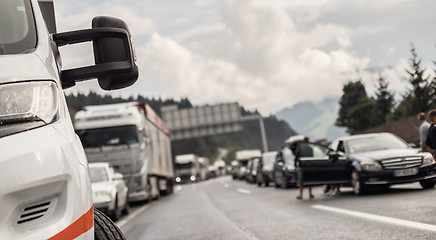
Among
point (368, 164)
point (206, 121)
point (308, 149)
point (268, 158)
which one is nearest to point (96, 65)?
point (368, 164)

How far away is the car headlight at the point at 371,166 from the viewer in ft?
43.8

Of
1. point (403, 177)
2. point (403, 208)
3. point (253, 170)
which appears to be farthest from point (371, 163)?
point (253, 170)

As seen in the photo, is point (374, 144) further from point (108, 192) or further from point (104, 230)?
point (104, 230)

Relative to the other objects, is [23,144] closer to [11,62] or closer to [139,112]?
[11,62]

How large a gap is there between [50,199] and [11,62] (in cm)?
69

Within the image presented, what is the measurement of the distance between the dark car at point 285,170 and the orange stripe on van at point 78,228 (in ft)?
61.5

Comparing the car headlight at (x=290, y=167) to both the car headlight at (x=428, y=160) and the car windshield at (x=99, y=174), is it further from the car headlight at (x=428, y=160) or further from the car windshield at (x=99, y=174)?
the car headlight at (x=428, y=160)

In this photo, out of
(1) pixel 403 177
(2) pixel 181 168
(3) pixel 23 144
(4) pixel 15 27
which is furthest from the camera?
(2) pixel 181 168

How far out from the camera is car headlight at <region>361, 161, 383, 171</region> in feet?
43.8

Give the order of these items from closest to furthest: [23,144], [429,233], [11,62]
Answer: [23,144] < [11,62] < [429,233]

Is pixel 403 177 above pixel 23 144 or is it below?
below

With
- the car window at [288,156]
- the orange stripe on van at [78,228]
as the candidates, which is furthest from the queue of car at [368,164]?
the orange stripe on van at [78,228]

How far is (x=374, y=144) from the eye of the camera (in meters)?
14.9

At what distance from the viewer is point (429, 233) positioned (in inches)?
264
